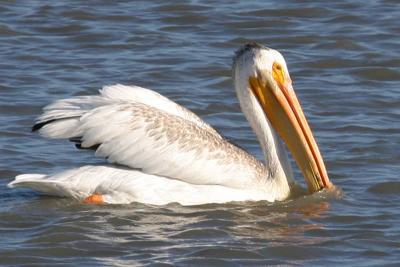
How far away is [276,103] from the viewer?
924cm

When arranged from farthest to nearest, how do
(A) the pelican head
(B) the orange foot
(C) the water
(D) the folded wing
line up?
1. (A) the pelican head
2. (B) the orange foot
3. (D) the folded wing
4. (C) the water

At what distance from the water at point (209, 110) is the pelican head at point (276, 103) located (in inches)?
10.2

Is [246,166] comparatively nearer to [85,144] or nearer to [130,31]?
[85,144]

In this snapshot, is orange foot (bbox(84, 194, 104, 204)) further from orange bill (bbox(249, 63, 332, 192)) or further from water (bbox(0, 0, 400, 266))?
orange bill (bbox(249, 63, 332, 192))

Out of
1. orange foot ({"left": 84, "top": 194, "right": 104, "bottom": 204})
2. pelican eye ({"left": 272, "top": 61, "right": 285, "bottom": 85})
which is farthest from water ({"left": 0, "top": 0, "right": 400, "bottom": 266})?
pelican eye ({"left": 272, "top": 61, "right": 285, "bottom": 85})

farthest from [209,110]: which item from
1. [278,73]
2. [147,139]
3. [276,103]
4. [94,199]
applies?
[94,199]

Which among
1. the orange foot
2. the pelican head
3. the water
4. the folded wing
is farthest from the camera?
the pelican head

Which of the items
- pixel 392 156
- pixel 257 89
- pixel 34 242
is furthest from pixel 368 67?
pixel 34 242

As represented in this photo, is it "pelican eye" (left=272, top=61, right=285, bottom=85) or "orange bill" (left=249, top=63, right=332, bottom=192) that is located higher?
"pelican eye" (left=272, top=61, right=285, bottom=85)

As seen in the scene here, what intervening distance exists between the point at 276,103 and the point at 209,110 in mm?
1989

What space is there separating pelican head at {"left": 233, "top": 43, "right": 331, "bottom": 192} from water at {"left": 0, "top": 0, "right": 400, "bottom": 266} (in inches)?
10.2

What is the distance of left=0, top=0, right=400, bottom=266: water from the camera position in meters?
7.81

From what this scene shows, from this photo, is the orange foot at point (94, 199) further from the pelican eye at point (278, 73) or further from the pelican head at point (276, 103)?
the pelican eye at point (278, 73)

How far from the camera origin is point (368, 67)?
12.5 meters
